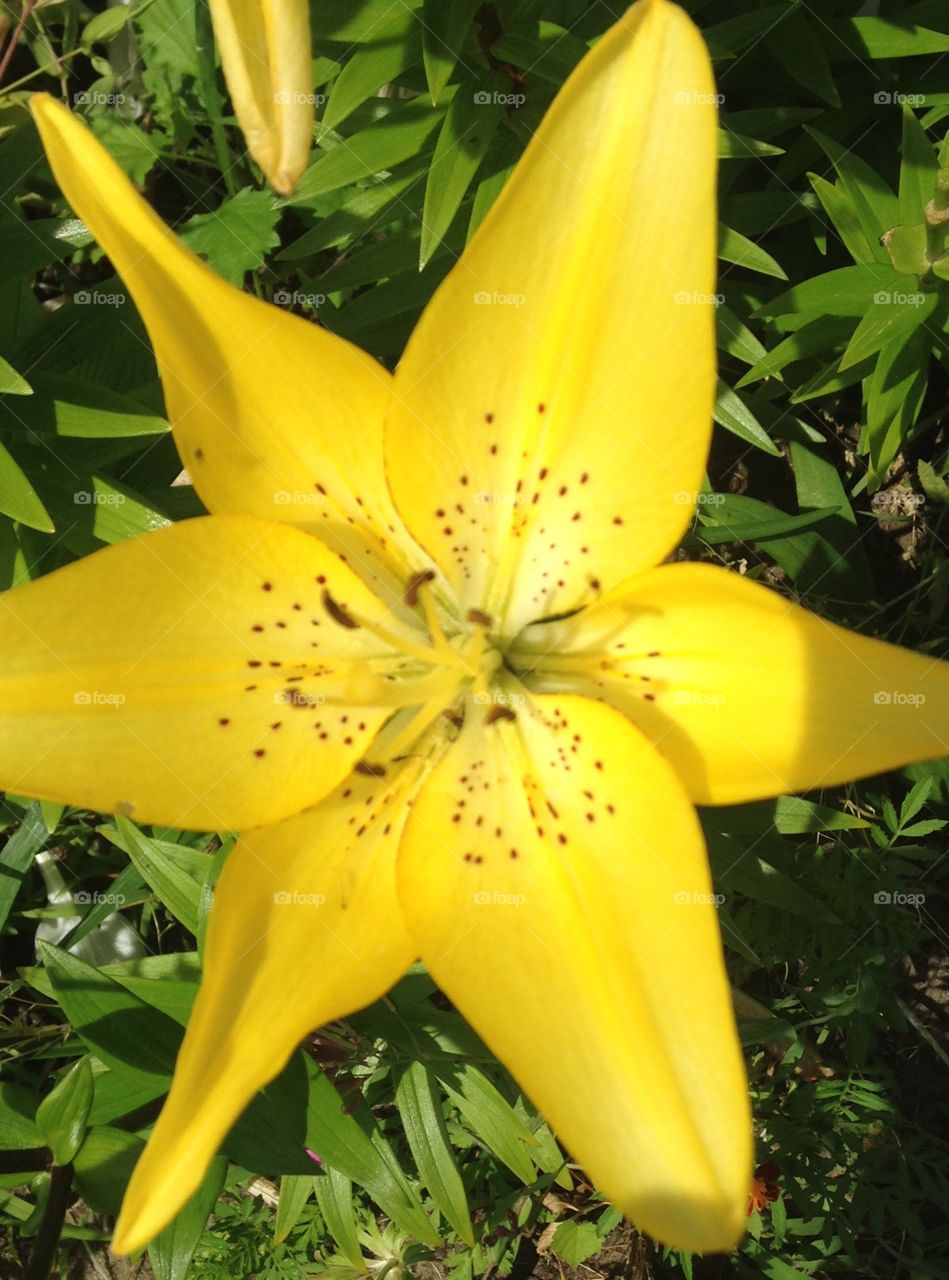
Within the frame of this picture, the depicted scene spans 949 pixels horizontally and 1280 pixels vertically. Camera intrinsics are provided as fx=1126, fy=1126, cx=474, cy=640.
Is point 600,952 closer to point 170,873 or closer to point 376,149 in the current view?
point 170,873

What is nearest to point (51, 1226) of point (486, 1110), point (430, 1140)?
point (430, 1140)

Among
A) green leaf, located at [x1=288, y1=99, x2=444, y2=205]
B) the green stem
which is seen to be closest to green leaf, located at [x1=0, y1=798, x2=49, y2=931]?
the green stem

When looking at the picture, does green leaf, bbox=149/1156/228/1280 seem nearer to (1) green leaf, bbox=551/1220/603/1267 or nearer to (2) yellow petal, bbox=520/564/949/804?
(2) yellow petal, bbox=520/564/949/804

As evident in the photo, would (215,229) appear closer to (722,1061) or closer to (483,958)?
(483,958)

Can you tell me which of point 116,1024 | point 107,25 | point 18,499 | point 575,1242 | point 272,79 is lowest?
point 575,1242

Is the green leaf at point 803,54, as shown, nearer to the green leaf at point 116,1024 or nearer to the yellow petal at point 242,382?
the yellow petal at point 242,382

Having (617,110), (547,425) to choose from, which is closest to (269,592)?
(547,425)

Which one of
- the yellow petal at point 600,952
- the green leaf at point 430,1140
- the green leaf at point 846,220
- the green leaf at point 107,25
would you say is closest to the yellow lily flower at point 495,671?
the yellow petal at point 600,952
